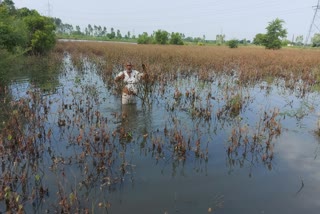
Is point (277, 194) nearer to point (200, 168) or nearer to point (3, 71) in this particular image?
point (200, 168)

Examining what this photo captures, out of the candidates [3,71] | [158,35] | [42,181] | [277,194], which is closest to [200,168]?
[277,194]

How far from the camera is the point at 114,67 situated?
48.6ft

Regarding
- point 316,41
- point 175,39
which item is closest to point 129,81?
point 175,39

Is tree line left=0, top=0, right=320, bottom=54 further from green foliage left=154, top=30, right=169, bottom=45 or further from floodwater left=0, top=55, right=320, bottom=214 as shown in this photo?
floodwater left=0, top=55, right=320, bottom=214

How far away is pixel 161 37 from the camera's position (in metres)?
48.8

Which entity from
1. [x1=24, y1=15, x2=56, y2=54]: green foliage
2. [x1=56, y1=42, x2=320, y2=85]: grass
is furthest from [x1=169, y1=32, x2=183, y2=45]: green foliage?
[x1=56, y1=42, x2=320, y2=85]: grass

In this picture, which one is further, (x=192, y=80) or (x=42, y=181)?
(x=192, y=80)

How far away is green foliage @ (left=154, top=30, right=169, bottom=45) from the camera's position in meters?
48.8

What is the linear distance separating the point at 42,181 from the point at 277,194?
3.99 m

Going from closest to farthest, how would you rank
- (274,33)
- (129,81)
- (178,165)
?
(178,165), (129,81), (274,33)

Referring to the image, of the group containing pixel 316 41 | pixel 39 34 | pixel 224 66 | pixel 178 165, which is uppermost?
pixel 316 41

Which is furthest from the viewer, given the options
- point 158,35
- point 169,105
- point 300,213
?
point 158,35

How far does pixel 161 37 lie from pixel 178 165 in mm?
45222

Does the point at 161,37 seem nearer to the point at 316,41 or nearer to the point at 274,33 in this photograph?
the point at 274,33
